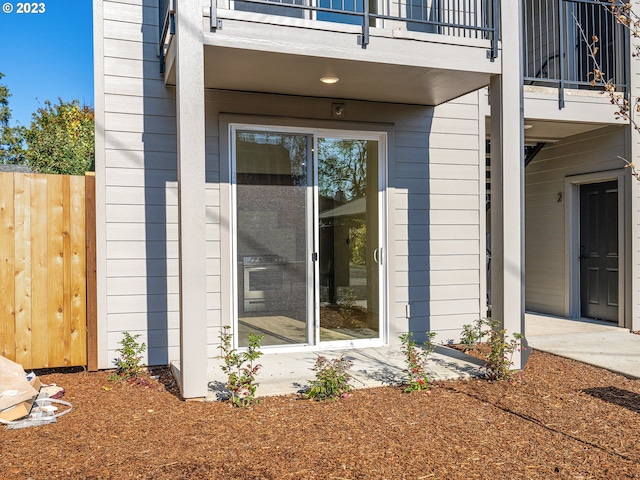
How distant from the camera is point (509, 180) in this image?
445 centimetres

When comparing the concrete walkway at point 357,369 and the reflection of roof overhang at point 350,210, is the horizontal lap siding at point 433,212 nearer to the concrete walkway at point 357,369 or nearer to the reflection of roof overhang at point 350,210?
the reflection of roof overhang at point 350,210

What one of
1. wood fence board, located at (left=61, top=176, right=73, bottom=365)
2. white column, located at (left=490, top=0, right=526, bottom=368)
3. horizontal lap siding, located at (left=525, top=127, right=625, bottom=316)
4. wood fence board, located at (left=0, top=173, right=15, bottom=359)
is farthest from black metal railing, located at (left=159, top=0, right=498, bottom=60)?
horizontal lap siding, located at (left=525, top=127, right=625, bottom=316)

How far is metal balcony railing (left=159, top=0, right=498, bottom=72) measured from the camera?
4.07 meters

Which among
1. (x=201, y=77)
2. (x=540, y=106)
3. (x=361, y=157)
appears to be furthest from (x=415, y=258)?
(x=201, y=77)

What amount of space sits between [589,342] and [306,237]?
3.35 meters

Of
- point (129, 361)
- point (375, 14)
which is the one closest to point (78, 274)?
point (129, 361)

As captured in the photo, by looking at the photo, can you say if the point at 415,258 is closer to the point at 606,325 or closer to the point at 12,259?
the point at 606,325

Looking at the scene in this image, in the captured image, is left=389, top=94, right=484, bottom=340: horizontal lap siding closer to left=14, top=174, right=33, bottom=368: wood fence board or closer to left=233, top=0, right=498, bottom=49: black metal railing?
left=233, top=0, right=498, bottom=49: black metal railing

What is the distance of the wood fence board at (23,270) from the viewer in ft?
14.0

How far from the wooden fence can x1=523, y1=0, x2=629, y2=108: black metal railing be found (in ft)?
17.6

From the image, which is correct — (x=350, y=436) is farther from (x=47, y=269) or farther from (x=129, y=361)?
(x=47, y=269)

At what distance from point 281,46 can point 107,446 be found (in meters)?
2.95

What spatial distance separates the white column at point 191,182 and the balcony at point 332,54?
6.8 inches

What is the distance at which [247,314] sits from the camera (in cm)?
505
